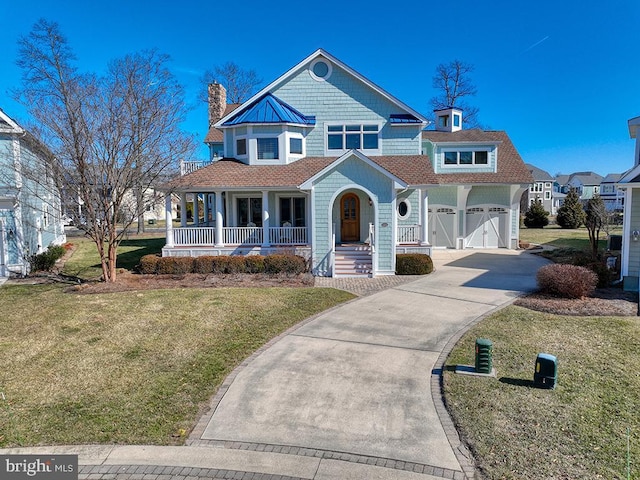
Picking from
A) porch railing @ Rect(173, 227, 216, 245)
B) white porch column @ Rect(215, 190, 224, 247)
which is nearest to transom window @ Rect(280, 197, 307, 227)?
white porch column @ Rect(215, 190, 224, 247)

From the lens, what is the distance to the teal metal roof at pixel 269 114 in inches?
789

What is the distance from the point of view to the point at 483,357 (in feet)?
24.9

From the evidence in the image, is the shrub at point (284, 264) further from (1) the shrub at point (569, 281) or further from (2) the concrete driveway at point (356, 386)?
(1) the shrub at point (569, 281)

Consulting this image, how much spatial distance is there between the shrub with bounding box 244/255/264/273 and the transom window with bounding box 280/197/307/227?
3.90 metres

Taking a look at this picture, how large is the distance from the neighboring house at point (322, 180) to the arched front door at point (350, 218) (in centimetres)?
5

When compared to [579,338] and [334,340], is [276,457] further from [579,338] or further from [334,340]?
[579,338]

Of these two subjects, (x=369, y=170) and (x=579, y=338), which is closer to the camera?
(x=579, y=338)

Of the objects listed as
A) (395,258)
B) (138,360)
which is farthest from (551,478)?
(395,258)

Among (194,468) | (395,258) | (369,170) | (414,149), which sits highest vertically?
(414,149)

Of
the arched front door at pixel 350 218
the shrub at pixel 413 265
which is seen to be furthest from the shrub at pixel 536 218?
the shrub at pixel 413 265

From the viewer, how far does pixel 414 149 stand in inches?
834

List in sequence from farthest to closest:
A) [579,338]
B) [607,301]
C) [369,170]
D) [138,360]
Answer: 1. [369,170]
2. [607,301]
3. [579,338]
4. [138,360]

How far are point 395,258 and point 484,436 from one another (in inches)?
465

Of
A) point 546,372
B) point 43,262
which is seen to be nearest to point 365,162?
point 546,372
